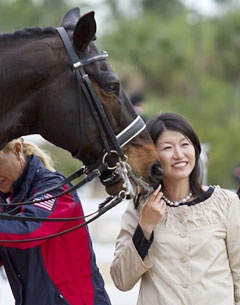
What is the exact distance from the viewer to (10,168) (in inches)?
167

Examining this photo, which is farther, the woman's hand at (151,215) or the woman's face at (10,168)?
the woman's face at (10,168)

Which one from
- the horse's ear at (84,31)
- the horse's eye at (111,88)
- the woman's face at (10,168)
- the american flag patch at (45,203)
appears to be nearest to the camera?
the horse's ear at (84,31)

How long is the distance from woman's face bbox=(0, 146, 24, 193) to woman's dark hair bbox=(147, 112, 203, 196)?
692 millimetres

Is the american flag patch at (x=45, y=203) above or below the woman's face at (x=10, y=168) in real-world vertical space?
below

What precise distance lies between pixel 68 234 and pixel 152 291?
19.7 inches

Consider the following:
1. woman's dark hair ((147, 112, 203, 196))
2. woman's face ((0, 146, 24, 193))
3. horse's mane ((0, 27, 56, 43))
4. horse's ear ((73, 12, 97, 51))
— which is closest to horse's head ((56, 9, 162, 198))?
horse's ear ((73, 12, 97, 51))

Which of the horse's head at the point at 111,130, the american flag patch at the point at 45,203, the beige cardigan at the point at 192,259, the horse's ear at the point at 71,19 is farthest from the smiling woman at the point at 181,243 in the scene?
the horse's ear at the point at 71,19

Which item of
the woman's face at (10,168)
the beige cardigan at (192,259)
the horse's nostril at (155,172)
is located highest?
the woman's face at (10,168)

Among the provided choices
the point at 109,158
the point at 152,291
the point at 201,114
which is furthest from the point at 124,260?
the point at 201,114

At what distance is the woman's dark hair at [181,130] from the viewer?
14.0 ft

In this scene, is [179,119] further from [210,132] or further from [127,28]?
[127,28]

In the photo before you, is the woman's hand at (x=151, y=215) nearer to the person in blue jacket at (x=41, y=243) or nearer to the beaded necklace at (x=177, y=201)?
the beaded necklace at (x=177, y=201)

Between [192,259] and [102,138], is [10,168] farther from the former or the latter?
[192,259]

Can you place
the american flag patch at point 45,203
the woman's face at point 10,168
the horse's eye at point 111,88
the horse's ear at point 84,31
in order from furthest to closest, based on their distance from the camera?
the woman's face at point 10,168 → the american flag patch at point 45,203 → the horse's eye at point 111,88 → the horse's ear at point 84,31
